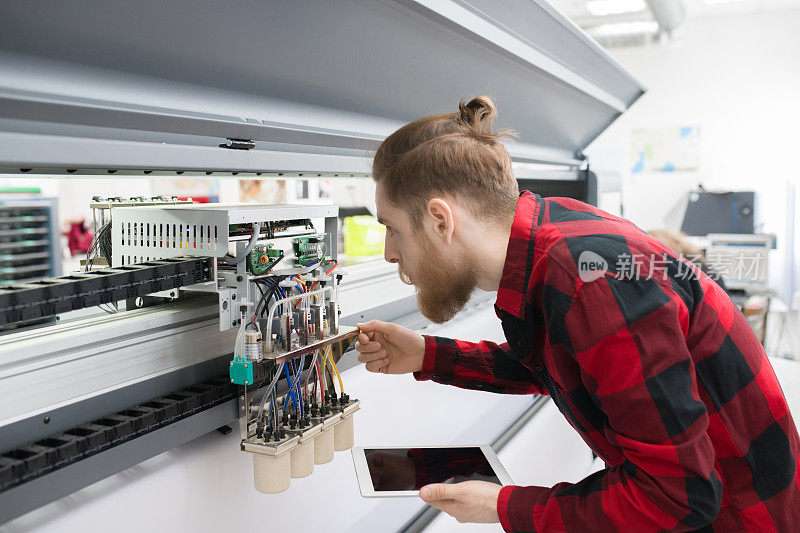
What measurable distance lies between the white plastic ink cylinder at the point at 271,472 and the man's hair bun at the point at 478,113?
589 mm

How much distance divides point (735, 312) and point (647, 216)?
209 inches

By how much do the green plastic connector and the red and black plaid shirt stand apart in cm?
38

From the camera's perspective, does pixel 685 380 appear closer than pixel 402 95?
Yes

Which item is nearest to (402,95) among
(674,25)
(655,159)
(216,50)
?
(216,50)

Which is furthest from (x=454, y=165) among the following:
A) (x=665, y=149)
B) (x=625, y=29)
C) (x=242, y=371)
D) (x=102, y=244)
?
(x=665, y=149)

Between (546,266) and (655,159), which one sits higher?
(655,159)

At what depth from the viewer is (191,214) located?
38.6 inches

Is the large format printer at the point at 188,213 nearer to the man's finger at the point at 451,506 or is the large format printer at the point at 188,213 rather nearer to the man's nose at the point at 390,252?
the man's nose at the point at 390,252

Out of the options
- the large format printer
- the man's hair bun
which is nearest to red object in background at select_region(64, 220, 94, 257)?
the large format printer

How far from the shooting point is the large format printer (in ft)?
2.36

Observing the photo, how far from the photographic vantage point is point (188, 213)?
38.8 inches

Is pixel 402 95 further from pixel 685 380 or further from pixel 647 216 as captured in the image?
pixel 647 216

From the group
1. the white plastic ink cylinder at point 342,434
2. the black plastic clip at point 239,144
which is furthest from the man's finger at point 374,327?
the black plastic clip at point 239,144
